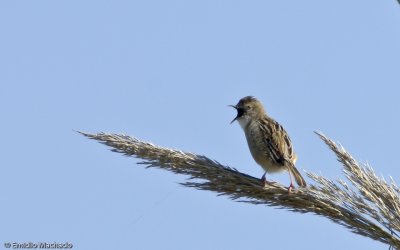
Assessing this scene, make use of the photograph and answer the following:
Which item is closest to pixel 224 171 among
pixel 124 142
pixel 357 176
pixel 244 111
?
pixel 124 142

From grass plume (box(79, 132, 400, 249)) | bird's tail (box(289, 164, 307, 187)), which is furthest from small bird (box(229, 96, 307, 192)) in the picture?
grass plume (box(79, 132, 400, 249))

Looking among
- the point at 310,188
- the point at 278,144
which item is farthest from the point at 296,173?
the point at 310,188

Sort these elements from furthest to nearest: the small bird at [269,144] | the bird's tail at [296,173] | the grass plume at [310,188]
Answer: the small bird at [269,144], the bird's tail at [296,173], the grass plume at [310,188]

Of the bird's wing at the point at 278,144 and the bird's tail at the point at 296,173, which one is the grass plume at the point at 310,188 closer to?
the bird's tail at the point at 296,173

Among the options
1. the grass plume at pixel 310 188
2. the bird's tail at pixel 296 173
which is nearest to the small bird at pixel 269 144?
the bird's tail at pixel 296 173

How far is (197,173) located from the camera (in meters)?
3.17

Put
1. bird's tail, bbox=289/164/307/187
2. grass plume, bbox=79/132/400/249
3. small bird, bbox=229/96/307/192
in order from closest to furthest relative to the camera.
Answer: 1. grass plume, bbox=79/132/400/249
2. bird's tail, bbox=289/164/307/187
3. small bird, bbox=229/96/307/192

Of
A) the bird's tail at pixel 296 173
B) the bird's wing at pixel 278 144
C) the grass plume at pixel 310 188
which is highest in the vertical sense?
the bird's wing at pixel 278 144

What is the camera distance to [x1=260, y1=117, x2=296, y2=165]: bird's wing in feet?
18.9

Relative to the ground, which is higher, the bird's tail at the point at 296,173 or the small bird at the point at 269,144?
the small bird at the point at 269,144

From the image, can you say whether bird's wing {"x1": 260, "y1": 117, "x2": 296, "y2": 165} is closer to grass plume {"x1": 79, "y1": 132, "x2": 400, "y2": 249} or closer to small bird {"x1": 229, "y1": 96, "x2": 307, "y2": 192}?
small bird {"x1": 229, "y1": 96, "x2": 307, "y2": 192}

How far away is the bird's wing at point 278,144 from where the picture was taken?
5.75 m

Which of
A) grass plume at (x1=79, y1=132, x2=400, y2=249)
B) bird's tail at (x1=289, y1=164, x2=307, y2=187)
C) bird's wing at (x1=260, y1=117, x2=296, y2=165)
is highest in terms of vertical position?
bird's wing at (x1=260, y1=117, x2=296, y2=165)

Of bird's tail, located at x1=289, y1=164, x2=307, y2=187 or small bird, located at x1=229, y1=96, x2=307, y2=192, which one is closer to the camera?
bird's tail, located at x1=289, y1=164, x2=307, y2=187
